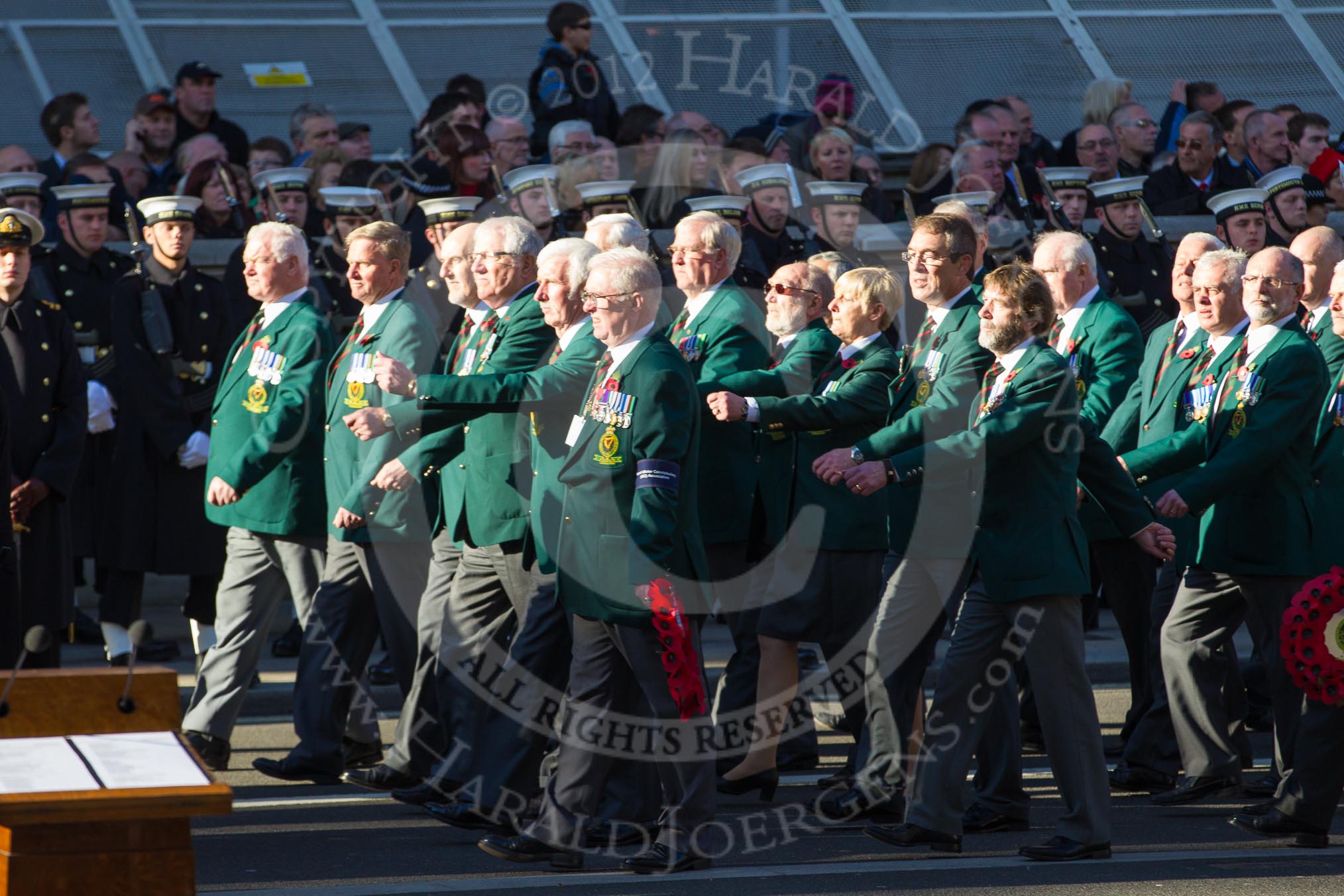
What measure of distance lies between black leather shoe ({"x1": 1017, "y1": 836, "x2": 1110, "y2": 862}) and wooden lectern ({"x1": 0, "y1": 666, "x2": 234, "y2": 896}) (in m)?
2.97

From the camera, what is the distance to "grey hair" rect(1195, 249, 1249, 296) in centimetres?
690

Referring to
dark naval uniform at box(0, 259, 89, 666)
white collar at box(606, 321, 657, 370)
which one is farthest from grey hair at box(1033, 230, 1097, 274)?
dark naval uniform at box(0, 259, 89, 666)

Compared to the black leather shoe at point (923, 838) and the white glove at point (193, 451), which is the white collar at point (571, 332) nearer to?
the black leather shoe at point (923, 838)

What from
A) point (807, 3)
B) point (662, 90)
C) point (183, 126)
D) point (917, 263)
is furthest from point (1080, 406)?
point (807, 3)

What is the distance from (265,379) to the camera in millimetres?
7445

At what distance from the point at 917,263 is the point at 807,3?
31.1 ft

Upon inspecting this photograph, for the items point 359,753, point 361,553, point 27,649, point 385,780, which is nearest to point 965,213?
point 361,553

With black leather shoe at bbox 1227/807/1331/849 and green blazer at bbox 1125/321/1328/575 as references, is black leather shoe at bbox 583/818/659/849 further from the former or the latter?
green blazer at bbox 1125/321/1328/575

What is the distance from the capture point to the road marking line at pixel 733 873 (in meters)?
5.62

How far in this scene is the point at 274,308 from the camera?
7477 mm

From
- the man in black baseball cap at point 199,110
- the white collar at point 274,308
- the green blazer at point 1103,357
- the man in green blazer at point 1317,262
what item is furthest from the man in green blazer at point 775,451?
the man in black baseball cap at point 199,110

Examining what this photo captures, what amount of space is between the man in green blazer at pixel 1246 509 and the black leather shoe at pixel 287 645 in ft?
14.1

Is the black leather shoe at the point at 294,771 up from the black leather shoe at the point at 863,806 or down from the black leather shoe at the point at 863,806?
up

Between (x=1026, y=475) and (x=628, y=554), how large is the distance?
1.18 metres
